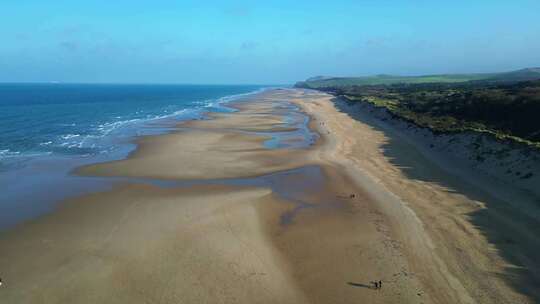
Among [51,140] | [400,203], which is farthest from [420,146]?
[51,140]

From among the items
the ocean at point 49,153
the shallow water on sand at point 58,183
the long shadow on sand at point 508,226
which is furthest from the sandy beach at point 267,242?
the ocean at point 49,153

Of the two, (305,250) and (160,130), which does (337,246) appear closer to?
(305,250)

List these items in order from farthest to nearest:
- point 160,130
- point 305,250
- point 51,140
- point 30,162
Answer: point 160,130, point 51,140, point 30,162, point 305,250

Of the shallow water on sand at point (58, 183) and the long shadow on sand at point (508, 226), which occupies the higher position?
the shallow water on sand at point (58, 183)

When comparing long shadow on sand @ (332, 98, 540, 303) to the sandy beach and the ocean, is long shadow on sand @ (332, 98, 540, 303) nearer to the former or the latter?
the sandy beach

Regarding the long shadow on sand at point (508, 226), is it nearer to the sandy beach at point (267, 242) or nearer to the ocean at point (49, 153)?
the sandy beach at point (267, 242)

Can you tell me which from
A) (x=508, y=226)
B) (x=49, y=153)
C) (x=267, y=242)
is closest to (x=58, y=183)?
(x=49, y=153)
